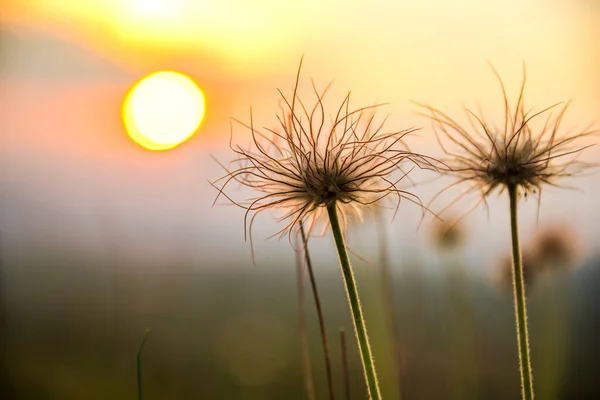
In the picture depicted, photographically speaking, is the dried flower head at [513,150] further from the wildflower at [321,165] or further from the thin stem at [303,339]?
the thin stem at [303,339]

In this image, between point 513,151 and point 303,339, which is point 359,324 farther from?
point 513,151

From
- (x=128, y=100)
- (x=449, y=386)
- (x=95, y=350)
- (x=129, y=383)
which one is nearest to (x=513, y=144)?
(x=449, y=386)

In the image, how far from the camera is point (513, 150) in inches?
Answer: 53.5

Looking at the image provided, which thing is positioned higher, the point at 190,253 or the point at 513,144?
the point at 513,144

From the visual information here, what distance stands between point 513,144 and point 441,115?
175 millimetres

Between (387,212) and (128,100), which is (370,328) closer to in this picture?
(387,212)

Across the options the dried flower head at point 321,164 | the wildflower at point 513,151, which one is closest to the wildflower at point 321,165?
the dried flower head at point 321,164

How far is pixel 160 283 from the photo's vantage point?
3900mm

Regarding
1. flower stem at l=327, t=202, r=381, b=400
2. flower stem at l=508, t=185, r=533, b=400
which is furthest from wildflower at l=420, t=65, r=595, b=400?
flower stem at l=327, t=202, r=381, b=400

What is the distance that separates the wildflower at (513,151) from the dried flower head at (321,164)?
0.12 metres

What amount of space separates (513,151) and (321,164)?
0.43 metres

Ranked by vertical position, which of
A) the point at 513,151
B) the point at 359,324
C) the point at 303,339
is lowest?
the point at 303,339

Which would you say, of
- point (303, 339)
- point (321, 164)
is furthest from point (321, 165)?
point (303, 339)

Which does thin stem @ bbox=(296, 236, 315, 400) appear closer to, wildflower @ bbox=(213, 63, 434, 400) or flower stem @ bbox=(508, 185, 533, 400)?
wildflower @ bbox=(213, 63, 434, 400)
